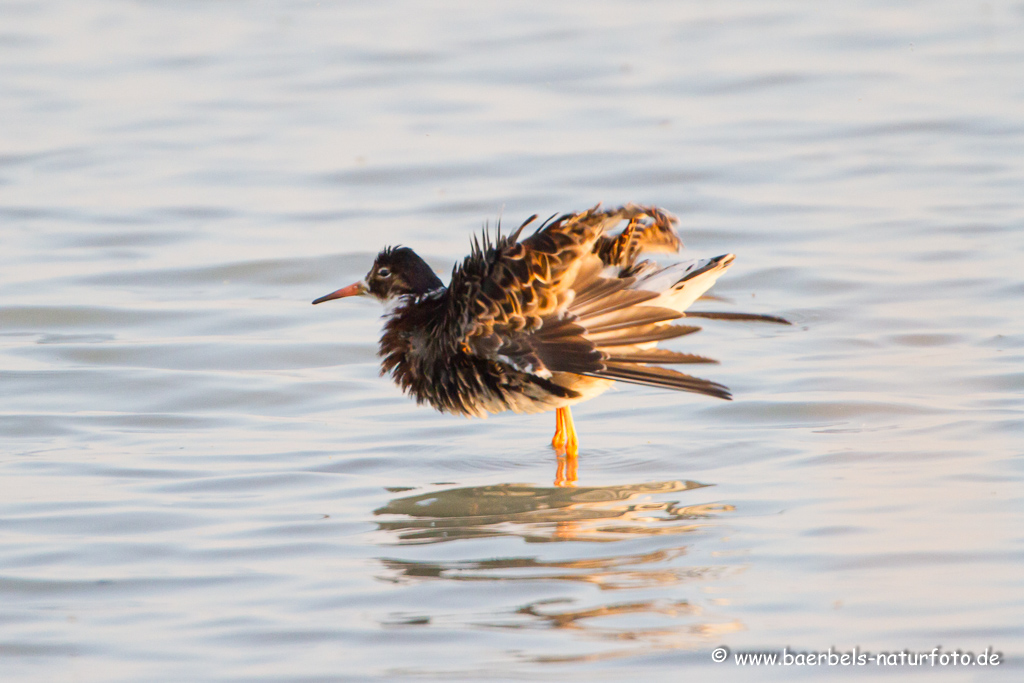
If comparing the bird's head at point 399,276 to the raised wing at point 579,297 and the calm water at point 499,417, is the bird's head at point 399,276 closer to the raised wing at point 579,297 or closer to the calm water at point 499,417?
the raised wing at point 579,297

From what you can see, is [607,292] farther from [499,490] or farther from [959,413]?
[959,413]

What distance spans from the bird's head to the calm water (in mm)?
972

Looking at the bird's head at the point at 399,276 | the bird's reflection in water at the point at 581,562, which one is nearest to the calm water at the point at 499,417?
the bird's reflection in water at the point at 581,562

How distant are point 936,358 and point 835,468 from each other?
8.92 feet

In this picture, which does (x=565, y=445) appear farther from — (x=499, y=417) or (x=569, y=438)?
(x=499, y=417)

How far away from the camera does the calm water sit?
252 inches

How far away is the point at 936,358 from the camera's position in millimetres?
10742

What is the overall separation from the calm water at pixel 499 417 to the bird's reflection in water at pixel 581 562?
0.10 ft

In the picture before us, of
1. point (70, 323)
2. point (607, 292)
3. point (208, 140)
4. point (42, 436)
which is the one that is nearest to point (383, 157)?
point (208, 140)

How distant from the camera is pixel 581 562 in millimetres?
7000

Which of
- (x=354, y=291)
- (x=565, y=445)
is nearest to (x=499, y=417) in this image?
(x=565, y=445)

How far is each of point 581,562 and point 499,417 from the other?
3549 millimetres

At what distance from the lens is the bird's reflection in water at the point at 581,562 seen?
20.3ft

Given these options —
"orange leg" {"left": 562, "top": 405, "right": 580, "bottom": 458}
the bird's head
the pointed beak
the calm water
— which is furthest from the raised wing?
the pointed beak
